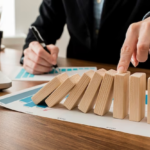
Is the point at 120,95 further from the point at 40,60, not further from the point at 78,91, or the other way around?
the point at 40,60

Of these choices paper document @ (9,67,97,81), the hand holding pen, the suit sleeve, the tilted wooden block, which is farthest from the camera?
the suit sleeve

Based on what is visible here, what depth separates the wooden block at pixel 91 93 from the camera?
25.9 inches

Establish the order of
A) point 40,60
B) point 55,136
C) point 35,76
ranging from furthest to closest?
point 40,60 < point 35,76 < point 55,136

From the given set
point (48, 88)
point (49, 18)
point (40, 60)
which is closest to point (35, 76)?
point (40, 60)

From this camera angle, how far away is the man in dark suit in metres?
1.27

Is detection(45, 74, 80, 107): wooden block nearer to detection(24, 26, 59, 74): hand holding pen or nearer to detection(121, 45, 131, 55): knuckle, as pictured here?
detection(121, 45, 131, 55): knuckle

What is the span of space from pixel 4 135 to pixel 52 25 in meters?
1.35

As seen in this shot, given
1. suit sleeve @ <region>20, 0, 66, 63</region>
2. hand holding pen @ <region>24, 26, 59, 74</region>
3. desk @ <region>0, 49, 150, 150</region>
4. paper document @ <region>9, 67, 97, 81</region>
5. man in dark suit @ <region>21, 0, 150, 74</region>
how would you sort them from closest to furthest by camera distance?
desk @ <region>0, 49, 150, 150</region>
paper document @ <region>9, 67, 97, 81</region>
hand holding pen @ <region>24, 26, 59, 74</region>
man in dark suit @ <region>21, 0, 150, 74</region>
suit sleeve @ <region>20, 0, 66, 63</region>

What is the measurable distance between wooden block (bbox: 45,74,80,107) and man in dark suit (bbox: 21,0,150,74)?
0.47 m

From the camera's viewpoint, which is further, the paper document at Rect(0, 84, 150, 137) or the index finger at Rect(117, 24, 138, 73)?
the index finger at Rect(117, 24, 138, 73)

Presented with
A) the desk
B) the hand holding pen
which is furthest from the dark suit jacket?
the desk

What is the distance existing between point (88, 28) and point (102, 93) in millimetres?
942

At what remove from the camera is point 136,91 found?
62cm

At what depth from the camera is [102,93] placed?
0.65 metres
